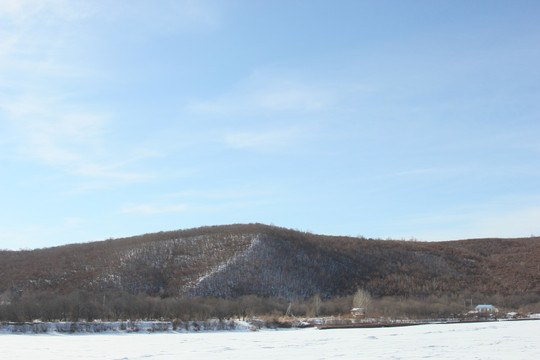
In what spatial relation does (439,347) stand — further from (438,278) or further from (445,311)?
(438,278)

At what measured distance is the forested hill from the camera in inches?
2436

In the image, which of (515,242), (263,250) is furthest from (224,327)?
(515,242)

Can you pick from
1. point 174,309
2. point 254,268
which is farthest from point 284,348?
point 254,268

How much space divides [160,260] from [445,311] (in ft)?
117

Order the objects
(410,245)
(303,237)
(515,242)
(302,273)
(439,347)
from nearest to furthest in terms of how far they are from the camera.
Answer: (439,347) → (302,273) → (303,237) → (410,245) → (515,242)

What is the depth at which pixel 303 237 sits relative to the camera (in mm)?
78438

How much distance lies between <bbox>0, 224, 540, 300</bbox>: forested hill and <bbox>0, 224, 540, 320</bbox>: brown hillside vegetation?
0.41 ft

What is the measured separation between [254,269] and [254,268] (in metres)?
0.26

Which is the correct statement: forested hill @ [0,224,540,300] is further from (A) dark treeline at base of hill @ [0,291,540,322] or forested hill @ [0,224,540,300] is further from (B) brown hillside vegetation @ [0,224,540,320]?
(A) dark treeline at base of hill @ [0,291,540,322]

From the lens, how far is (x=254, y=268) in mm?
64625

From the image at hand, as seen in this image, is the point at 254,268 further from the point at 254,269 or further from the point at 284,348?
the point at 284,348

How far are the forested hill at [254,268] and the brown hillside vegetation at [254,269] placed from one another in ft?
0.41

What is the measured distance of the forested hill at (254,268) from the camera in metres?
61.9

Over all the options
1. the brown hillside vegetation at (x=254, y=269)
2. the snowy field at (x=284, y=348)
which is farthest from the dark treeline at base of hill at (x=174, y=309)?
the snowy field at (x=284, y=348)
